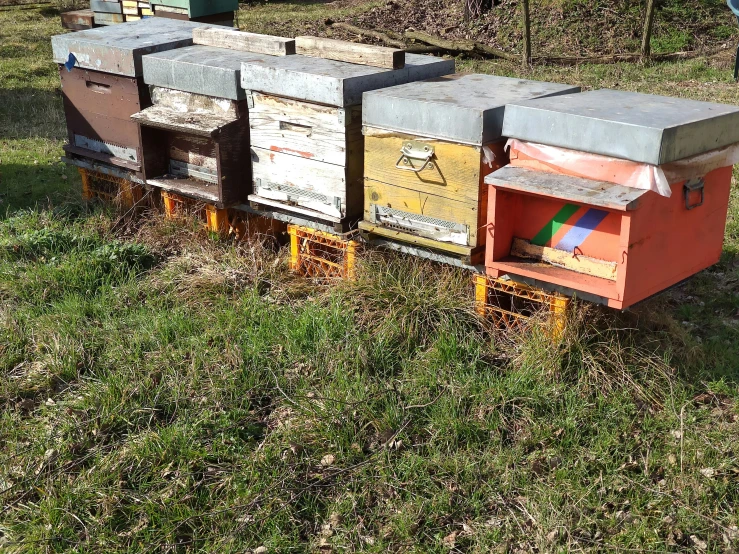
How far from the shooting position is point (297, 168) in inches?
192

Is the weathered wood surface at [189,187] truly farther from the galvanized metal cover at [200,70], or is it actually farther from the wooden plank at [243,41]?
the wooden plank at [243,41]

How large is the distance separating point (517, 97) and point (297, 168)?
4.43 ft

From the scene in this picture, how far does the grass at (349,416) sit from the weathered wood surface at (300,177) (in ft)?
1.36

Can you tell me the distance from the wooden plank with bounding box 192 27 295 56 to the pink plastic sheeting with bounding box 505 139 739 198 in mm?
1868

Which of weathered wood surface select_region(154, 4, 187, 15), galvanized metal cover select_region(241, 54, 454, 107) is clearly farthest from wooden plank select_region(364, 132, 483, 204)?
weathered wood surface select_region(154, 4, 187, 15)

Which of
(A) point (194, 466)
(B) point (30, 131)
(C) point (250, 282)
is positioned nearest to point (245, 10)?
(B) point (30, 131)

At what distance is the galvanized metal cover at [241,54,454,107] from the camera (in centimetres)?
447

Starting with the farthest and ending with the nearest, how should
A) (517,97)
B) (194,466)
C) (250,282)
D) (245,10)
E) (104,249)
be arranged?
(245,10), (104,249), (250,282), (517,97), (194,466)

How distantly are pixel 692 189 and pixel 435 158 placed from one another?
4.00 feet

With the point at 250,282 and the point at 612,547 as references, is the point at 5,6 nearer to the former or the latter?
the point at 250,282

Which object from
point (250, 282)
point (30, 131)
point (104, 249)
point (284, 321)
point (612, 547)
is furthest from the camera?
point (30, 131)

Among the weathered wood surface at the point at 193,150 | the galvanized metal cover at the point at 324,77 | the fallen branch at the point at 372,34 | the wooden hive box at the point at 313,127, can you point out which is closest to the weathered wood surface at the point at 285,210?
the wooden hive box at the point at 313,127

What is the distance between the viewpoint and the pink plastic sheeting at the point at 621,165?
11.8ft

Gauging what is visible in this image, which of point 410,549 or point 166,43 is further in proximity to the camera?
point 166,43
